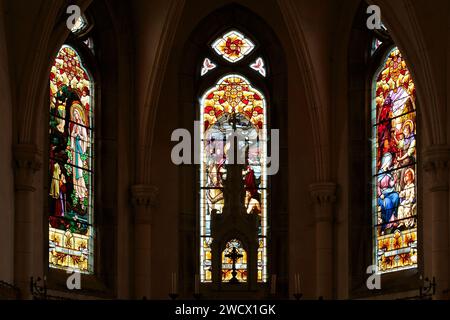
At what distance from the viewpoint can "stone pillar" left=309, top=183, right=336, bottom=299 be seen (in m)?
25.9

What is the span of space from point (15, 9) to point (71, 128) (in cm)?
341

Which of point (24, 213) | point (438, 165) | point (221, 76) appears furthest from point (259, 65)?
point (24, 213)

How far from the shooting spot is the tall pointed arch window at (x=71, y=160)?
24781 mm

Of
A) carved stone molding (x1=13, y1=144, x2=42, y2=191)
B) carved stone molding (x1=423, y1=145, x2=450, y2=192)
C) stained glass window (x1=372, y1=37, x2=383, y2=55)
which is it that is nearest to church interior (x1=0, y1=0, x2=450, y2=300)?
stained glass window (x1=372, y1=37, x2=383, y2=55)

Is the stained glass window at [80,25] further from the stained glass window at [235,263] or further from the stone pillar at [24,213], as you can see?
the stained glass window at [235,263]

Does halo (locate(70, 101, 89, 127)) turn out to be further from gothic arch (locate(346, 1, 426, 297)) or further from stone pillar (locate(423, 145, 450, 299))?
stone pillar (locate(423, 145, 450, 299))

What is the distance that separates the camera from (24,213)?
22766 mm

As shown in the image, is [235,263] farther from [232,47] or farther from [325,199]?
[232,47]

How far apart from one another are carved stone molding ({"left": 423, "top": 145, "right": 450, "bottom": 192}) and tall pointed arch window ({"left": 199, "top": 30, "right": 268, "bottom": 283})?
4.48 meters

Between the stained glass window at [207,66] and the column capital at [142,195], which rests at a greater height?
the stained glass window at [207,66]

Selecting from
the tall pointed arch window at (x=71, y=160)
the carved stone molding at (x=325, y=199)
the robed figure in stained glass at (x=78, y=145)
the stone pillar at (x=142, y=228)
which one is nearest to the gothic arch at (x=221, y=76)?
the stone pillar at (x=142, y=228)

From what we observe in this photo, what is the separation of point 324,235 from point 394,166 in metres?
1.93

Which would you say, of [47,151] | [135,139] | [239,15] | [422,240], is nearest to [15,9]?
[47,151]
